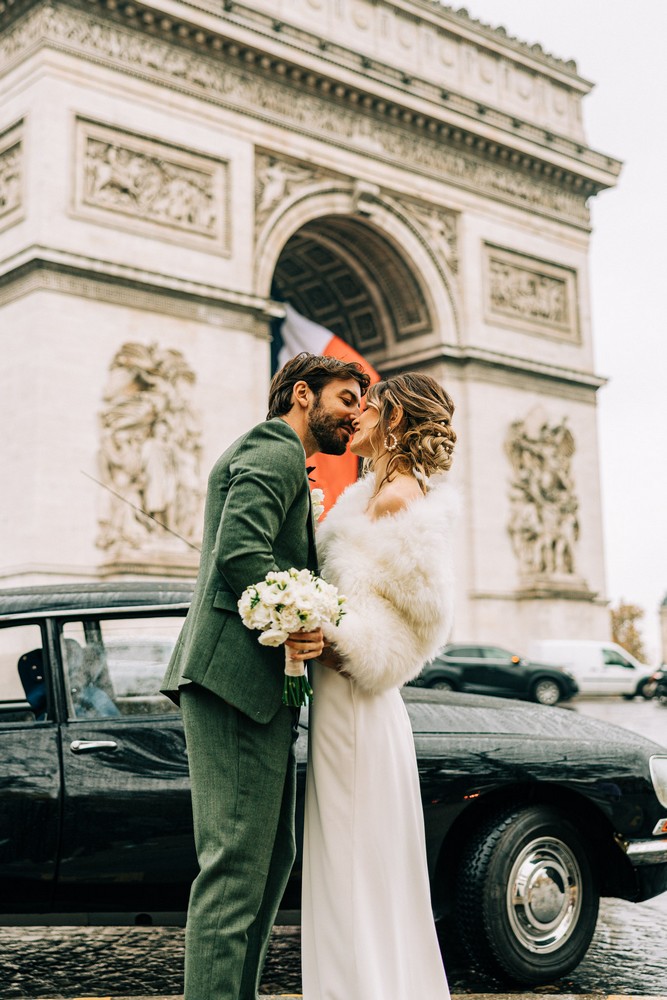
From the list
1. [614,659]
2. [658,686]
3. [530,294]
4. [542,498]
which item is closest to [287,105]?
[530,294]

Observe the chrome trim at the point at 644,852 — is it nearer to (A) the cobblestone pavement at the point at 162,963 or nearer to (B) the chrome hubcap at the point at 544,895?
(B) the chrome hubcap at the point at 544,895

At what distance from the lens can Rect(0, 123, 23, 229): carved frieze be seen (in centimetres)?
1997

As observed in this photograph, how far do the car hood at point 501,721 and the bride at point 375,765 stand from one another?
1225 millimetres

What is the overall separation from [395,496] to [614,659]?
23921 mm

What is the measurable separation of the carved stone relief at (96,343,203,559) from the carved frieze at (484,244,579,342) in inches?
346

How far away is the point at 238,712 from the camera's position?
9.95 ft

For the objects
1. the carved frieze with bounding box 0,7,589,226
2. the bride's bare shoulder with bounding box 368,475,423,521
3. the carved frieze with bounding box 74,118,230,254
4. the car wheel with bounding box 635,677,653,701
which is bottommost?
the car wheel with bounding box 635,677,653,701

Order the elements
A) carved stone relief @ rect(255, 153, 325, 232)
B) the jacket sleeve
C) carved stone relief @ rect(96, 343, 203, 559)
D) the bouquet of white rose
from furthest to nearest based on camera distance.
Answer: carved stone relief @ rect(255, 153, 325, 232), carved stone relief @ rect(96, 343, 203, 559), the jacket sleeve, the bouquet of white rose

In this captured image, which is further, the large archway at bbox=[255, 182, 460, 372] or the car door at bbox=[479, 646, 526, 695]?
the large archway at bbox=[255, 182, 460, 372]

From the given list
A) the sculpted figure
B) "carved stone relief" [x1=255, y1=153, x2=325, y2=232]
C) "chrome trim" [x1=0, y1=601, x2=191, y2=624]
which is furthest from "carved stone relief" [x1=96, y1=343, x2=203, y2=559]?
"chrome trim" [x1=0, y1=601, x2=191, y2=624]

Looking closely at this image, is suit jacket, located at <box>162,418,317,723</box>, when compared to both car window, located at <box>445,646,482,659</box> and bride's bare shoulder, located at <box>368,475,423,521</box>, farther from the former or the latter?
car window, located at <box>445,646,482,659</box>

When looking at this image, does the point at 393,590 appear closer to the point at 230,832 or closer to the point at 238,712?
the point at 238,712

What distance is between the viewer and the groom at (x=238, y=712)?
9.62 ft

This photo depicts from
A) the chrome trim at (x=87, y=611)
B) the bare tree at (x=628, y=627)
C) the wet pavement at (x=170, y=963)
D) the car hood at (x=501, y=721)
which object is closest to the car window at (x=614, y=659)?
the wet pavement at (x=170, y=963)
